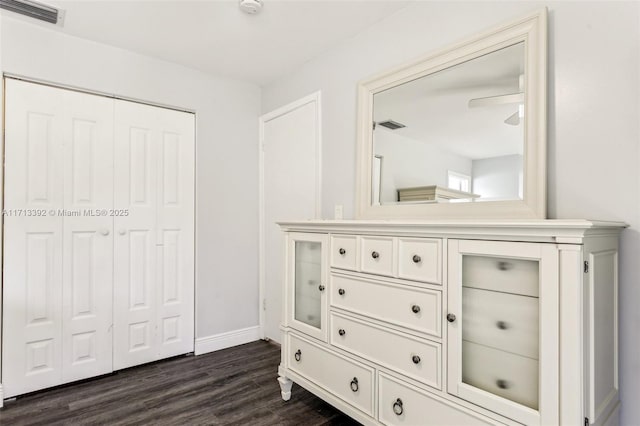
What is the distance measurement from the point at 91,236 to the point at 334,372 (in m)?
1.96

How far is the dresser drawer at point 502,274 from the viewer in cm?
121

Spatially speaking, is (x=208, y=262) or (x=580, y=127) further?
(x=208, y=262)

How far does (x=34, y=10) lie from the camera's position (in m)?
2.13

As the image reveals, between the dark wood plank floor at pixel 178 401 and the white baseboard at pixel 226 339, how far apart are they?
238 millimetres

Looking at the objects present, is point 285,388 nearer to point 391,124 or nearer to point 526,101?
point 391,124

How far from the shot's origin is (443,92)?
1.90 metres

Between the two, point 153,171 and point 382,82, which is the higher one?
point 382,82

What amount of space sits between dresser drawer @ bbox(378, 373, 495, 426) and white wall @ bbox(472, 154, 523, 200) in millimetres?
934

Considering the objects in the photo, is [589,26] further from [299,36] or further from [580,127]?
[299,36]

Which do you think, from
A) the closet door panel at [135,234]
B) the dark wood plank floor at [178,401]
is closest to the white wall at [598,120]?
the dark wood plank floor at [178,401]

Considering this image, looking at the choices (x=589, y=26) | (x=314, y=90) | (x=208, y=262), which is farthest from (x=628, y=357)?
(x=208, y=262)

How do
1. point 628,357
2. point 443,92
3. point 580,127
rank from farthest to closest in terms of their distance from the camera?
point 443,92 → point 580,127 → point 628,357

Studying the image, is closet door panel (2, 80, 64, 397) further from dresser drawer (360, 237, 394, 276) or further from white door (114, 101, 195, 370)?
dresser drawer (360, 237, 394, 276)

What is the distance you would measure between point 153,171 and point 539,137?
259 cm
